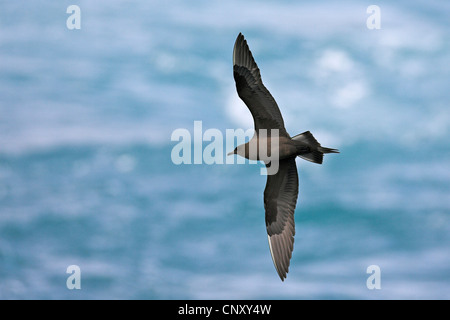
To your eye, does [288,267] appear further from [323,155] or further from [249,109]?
[249,109]

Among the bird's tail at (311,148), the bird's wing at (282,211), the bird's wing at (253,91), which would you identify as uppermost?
the bird's wing at (253,91)

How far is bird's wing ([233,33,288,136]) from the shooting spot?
13.2m

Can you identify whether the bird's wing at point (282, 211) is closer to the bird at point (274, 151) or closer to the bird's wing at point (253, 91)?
the bird at point (274, 151)

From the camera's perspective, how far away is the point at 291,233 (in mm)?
14133

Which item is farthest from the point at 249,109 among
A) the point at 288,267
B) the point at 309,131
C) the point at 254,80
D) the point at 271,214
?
the point at 288,267

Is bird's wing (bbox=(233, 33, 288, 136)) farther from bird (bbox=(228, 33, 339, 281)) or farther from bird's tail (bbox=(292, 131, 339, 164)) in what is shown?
bird's tail (bbox=(292, 131, 339, 164))

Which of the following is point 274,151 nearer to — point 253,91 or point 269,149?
point 269,149

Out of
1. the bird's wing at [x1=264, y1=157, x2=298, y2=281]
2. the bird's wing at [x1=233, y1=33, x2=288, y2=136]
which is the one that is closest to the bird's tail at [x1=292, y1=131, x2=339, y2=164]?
the bird's wing at [x1=233, y1=33, x2=288, y2=136]

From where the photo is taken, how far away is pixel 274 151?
13516 mm

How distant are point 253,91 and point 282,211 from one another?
310 centimetres

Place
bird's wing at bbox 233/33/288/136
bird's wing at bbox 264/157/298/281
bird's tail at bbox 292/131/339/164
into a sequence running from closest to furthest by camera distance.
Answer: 1. bird's wing at bbox 233/33/288/136
2. bird's tail at bbox 292/131/339/164
3. bird's wing at bbox 264/157/298/281

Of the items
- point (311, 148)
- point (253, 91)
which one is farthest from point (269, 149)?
point (253, 91)

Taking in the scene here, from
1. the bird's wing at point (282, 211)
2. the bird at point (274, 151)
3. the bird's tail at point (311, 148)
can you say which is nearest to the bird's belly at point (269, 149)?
the bird at point (274, 151)

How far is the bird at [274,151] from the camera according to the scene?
13266 mm
